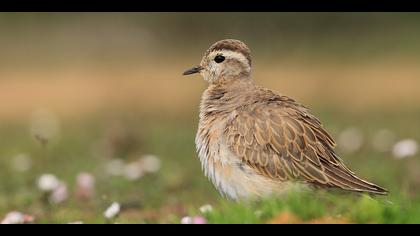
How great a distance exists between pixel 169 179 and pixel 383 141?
3.98 meters

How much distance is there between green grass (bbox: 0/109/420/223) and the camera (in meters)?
6.86

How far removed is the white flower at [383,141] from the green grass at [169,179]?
0.14m

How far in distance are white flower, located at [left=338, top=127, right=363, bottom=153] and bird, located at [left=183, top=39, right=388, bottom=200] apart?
527 cm

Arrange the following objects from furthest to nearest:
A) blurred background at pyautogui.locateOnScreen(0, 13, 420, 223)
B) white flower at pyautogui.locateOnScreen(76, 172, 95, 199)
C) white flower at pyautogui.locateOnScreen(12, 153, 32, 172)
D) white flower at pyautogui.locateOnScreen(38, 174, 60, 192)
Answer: white flower at pyautogui.locateOnScreen(12, 153, 32, 172) → blurred background at pyautogui.locateOnScreen(0, 13, 420, 223) → white flower at pyautogui.locateOnScreen(76, 172, 95, 199) → white flower at pyautogui.locateOnScreen(38, 174, 60, 192)

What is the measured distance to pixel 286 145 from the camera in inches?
322

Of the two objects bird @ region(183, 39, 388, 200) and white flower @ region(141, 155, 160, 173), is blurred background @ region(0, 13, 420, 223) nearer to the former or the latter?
white flower @ region(141, 155, 160, 173)

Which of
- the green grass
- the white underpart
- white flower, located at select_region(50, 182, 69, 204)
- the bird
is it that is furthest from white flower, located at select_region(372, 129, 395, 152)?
the white underpart

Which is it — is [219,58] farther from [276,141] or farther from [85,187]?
[85,187]

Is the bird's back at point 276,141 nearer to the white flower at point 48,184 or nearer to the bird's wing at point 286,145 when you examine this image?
the bird's wing at point 286,145

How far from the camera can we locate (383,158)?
13289 millimetres

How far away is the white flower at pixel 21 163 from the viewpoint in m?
13.0

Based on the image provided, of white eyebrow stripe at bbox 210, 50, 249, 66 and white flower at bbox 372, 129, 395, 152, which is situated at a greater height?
white eyebrow stripe at bbox 210, 50, 249, 66

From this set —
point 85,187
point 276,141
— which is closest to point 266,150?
point 276,141

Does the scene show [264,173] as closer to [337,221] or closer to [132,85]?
[337,221]
